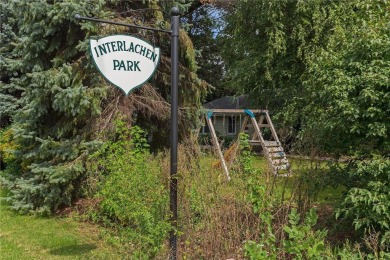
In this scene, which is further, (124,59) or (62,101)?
Answer: (62,101)

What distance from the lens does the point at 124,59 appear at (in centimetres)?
331

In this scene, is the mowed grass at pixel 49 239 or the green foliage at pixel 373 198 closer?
the green foliage at pixel 373 198

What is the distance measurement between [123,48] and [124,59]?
0.09m

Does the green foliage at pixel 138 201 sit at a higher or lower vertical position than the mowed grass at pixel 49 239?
higher

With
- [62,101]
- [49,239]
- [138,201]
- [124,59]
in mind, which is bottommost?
[49,239]

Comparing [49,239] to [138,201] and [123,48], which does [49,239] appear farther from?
[123,48]

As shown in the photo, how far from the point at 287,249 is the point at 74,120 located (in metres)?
4.06

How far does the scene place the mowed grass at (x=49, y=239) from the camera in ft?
14.4

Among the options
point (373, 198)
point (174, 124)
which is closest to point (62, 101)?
point (174, 124)

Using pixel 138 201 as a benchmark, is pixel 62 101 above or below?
above

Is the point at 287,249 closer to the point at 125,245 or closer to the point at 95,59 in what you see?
the point at 125,245

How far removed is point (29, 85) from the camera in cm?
597

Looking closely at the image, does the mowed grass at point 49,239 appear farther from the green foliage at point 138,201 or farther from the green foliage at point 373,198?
the green foliage at point 373,198

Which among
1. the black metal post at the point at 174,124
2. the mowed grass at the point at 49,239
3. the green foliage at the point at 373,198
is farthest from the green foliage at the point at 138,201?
the green foliage at the point at 373,198
